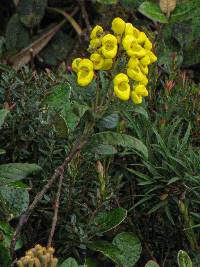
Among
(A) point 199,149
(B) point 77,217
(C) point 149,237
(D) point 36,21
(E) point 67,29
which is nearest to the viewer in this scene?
(B) point 77,217

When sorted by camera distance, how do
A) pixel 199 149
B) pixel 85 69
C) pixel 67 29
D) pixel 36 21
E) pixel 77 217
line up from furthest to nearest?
pixel 67 29
pixel 36 21
pixel 199 149
pixel 77 217
pixel 85 69

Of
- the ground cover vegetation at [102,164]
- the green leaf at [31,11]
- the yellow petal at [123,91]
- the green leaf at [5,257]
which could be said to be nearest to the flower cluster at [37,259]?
the ground cover vegetation at [102,164]

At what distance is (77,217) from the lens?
2176 millimetres

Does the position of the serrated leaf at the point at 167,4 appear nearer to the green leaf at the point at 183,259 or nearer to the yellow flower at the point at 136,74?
the yellow flower at the point at 136,74

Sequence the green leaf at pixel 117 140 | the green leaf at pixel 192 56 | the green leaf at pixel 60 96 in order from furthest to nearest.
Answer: the green leaf at pixel 192 56 → the green leaf at pixel 60 96 → the green leaf at pixel 117 140

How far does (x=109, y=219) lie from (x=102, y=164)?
0.26m

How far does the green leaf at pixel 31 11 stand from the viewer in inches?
139

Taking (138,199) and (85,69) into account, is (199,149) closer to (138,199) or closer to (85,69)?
(138,199)

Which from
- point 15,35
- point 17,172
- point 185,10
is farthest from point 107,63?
point 15,35

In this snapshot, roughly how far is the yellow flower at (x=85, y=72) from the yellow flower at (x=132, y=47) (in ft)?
0.40

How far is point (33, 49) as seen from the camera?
355cm

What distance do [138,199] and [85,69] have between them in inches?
27.3

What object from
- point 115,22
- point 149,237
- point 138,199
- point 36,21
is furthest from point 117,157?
point 36,21

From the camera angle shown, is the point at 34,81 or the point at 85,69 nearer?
the point at 85,69
